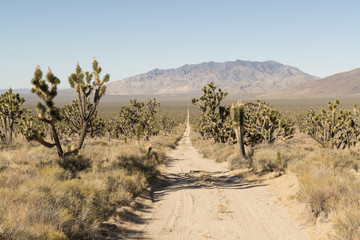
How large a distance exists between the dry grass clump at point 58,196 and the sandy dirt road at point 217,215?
3.87 feet

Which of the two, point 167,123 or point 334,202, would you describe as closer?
point 334,202

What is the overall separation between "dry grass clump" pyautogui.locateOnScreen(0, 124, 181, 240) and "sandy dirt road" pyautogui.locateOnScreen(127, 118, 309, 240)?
46.4 inches

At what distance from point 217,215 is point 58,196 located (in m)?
4.76

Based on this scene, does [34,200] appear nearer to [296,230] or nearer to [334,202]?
[296,230]

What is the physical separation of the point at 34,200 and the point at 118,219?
243 cm

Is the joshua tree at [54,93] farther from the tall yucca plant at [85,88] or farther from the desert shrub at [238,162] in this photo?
the desert shrub at [238,162]

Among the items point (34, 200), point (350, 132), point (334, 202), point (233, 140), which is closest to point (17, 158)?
point (34, 200)

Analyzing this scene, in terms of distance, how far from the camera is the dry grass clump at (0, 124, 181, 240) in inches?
203

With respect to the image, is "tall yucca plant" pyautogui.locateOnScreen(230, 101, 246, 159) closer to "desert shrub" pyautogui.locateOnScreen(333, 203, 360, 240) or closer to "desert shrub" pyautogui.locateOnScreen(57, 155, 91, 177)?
"desert shrub" pyautogui.locateOnScreen(57, 155, 91, 177)

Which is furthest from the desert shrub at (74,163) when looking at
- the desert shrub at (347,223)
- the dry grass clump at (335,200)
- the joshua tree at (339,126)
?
the joshua tree at (339,126)

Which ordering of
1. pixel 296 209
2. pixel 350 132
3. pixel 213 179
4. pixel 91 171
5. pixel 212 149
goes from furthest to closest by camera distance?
1. pixel 212 149
2. pixel 350 132
3. pixel 213 179
4. pixel 91 171
5. pixel 296 209

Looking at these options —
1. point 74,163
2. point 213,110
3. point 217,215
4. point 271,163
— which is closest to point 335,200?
point 217,215

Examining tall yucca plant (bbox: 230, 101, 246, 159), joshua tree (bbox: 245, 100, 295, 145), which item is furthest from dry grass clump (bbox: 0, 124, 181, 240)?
joshua tree (bbox: 245, 100, 295, 145)

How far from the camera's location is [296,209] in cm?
840
